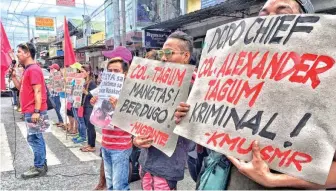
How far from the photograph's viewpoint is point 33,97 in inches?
173

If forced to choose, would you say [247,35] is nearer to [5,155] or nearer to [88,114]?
[88,114]

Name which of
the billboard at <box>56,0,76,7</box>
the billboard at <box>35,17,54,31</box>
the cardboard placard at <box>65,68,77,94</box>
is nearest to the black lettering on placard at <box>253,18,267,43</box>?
the cardboard placard at <box>65,68,77,94</box>

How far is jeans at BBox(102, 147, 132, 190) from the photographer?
3037 millimetres

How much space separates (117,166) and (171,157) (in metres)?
1.06

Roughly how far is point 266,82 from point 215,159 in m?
0.44

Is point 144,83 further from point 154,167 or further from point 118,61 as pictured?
point 118,61

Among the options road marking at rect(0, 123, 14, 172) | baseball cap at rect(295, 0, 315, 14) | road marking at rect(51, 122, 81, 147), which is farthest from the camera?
road marking at rect(51, 122, 81, 147)

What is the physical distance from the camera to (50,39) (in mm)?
55969

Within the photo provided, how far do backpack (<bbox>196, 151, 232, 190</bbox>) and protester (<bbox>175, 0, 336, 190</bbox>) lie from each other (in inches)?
0.7

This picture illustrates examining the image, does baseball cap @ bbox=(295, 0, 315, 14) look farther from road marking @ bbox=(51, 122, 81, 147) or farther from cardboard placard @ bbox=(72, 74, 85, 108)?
road marking @ bbox=(51, 122, 81, 147)

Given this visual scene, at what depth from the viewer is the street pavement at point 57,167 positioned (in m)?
4.21

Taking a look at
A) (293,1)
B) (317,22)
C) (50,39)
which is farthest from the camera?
(50,39)

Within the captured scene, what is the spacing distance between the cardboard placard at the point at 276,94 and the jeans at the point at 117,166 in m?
1.71

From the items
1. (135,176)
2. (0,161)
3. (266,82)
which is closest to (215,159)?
(266,82)
